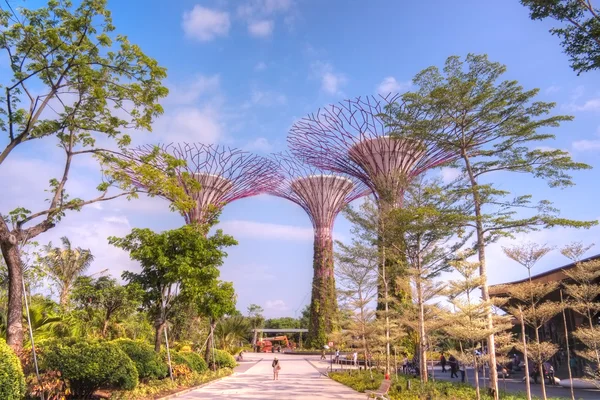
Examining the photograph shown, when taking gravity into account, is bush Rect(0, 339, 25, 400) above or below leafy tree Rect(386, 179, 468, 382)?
below

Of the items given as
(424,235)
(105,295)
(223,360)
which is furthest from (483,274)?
(223,360)

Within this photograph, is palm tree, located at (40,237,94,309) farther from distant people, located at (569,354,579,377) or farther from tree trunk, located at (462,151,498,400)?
distant people, located at (569,354,579,377)

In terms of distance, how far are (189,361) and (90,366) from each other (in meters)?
9.66

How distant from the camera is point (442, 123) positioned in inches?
596

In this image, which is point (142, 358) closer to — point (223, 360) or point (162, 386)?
point (162, 386)

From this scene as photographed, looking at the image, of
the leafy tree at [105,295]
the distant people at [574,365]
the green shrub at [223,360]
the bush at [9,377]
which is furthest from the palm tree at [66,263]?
the distant people at [574,365]

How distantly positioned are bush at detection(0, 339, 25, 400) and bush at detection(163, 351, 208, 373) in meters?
10.0

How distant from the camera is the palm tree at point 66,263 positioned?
1027 inches

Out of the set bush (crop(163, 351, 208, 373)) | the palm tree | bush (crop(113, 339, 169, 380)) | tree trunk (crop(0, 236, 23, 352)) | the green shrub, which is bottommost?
the green shrub

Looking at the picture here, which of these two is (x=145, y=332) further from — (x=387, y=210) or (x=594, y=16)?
(x=594, y=16)

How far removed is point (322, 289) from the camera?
1529 inches

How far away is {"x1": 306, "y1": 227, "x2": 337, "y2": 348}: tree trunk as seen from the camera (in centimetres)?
3916

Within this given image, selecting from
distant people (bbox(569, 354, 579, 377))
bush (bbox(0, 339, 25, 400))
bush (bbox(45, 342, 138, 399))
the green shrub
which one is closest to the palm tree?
the green shrub

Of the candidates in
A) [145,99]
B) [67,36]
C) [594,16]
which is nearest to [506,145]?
[594,16]
